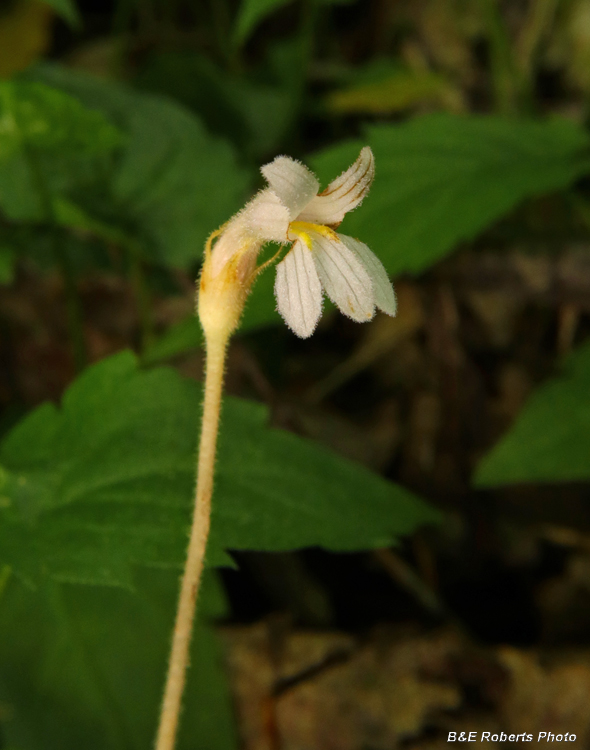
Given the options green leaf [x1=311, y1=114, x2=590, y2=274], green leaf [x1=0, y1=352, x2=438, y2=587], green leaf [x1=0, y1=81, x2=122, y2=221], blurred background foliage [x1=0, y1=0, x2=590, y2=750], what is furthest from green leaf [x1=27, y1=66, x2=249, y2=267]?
green leaf [x1=0, y1=352, x2=438, y2=587]

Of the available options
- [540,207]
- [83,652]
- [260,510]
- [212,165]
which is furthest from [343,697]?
[540,207]

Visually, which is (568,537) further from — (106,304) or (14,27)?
(14,27)

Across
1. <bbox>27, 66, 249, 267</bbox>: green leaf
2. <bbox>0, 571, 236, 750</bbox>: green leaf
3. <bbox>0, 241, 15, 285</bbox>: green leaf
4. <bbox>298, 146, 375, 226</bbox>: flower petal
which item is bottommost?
<bbox>0, 571, 236, 750</bbox>: green leaf

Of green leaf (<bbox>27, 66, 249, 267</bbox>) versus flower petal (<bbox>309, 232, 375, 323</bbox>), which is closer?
flower petal (<bbox>309, 232, 375, 323</bbox>)

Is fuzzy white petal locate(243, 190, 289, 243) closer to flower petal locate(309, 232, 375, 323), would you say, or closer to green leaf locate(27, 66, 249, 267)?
flower petal locate(309, 232, 375, 323)

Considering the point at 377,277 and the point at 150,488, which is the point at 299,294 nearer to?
the point at 377,277

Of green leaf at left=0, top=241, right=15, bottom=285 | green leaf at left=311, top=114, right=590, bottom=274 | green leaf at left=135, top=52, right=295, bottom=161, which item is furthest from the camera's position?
green leaf at left=135, top=52, right=295, bottom=161

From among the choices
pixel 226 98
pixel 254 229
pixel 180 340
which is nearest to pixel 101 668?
pixel 180 340
